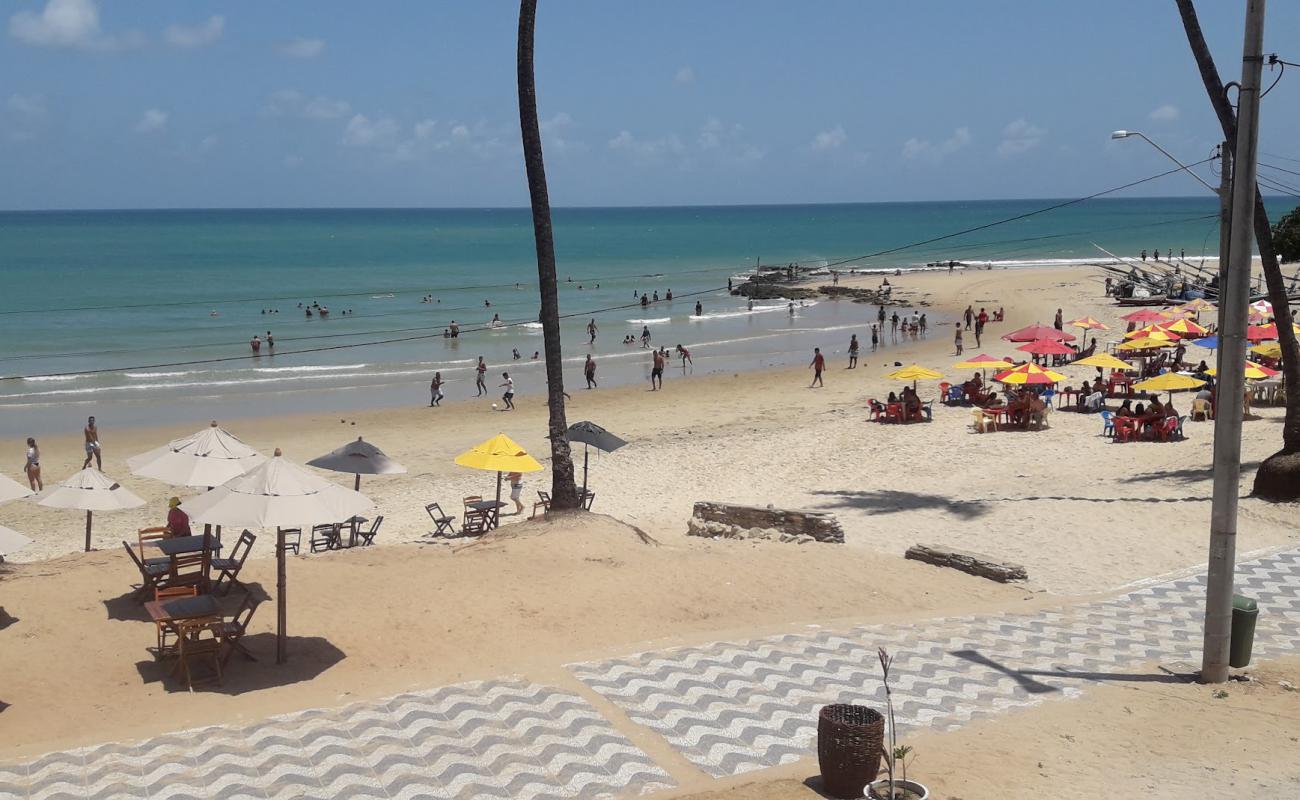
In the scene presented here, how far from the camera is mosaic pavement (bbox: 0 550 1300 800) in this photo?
7.15 metres

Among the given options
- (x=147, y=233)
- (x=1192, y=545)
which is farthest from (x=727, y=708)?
(x=147, y=233)

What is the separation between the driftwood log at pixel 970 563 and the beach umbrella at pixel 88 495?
934 centimetres

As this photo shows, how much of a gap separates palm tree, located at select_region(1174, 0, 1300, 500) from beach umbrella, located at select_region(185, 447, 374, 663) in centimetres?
1301

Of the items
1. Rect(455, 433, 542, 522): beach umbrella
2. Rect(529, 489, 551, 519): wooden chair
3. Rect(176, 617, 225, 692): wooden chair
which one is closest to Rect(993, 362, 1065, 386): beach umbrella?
Rect(529, 489, 551, 519): wooden chair

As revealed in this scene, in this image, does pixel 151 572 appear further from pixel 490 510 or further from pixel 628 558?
pixel 490 510

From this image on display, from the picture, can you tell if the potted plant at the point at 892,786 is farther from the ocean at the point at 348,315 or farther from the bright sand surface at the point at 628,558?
the ocean at the point at 348,315

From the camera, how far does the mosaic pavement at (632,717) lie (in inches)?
281

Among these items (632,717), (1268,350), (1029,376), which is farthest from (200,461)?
(1268,350)

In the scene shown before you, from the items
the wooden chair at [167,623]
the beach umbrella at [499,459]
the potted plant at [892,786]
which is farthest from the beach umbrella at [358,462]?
the potted plant at [892,786]

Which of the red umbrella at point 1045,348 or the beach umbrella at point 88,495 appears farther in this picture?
the red umbrella at point 1045,348

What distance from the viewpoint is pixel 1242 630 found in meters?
9.65

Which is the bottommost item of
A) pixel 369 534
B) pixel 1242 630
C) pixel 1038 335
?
pixel 369 534

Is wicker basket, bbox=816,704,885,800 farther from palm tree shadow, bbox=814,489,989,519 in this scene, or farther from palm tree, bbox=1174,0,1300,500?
palm tree, bbox=1174,0,1300,500

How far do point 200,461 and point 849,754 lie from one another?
7.97 metres
